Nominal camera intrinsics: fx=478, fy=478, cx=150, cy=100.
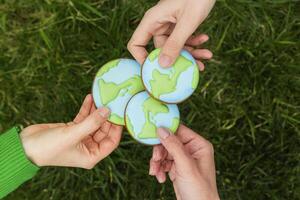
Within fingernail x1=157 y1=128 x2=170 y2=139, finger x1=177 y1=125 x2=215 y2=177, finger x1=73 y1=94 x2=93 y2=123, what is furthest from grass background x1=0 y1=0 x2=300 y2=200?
fingernail x1=157 y1=128 x2=170 y2=139

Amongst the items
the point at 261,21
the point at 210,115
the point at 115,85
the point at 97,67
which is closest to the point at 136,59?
the point at 115,85

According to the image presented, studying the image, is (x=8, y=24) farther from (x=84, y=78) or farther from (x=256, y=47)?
(x=256, y=47)

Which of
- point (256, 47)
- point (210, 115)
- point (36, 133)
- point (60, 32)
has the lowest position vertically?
point (210, 115)

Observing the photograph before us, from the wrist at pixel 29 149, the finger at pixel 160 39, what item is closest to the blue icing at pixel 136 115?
the finger at pixel 160 39

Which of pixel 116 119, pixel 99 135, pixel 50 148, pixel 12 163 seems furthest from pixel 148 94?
pixel 12 163

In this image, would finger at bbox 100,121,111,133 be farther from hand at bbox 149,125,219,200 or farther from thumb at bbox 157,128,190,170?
thumb at bbox 157,128,190,170

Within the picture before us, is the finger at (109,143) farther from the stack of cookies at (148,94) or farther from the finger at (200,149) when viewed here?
the finger at (200,149)

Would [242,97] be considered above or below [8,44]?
below
